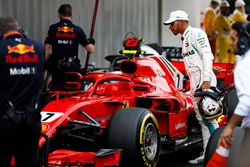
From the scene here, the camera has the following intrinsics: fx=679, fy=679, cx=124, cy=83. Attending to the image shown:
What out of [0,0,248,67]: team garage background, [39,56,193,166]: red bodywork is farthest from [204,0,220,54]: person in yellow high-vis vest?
[39,56,193,166]: red bodywork

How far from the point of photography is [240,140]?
514cm

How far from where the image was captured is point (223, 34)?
1797cm

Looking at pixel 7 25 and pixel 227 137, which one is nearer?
pixel 227 137

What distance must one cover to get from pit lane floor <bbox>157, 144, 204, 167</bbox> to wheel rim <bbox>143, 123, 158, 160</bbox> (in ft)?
2.94

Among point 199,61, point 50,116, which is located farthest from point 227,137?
point 199,61

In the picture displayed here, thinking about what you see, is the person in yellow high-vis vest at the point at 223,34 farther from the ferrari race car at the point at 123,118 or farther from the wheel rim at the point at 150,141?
the wheel rim at the point at 150,141

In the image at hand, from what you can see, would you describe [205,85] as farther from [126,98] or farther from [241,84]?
[241,84]

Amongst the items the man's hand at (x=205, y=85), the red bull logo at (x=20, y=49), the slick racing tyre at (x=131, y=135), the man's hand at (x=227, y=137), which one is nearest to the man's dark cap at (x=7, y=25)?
the red bull logo at (x=20, y=49)

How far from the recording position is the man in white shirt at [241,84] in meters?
4.64

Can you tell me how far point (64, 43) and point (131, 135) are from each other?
285 centimetres

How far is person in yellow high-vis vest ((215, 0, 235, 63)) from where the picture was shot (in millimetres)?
17656

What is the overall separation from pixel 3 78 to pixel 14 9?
684 centimetres

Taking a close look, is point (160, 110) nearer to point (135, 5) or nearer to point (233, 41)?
point (233, 41)

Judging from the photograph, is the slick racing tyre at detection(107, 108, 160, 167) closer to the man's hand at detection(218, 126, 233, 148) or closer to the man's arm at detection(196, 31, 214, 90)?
the man's arm at detection(196, 31, 214, 90)
